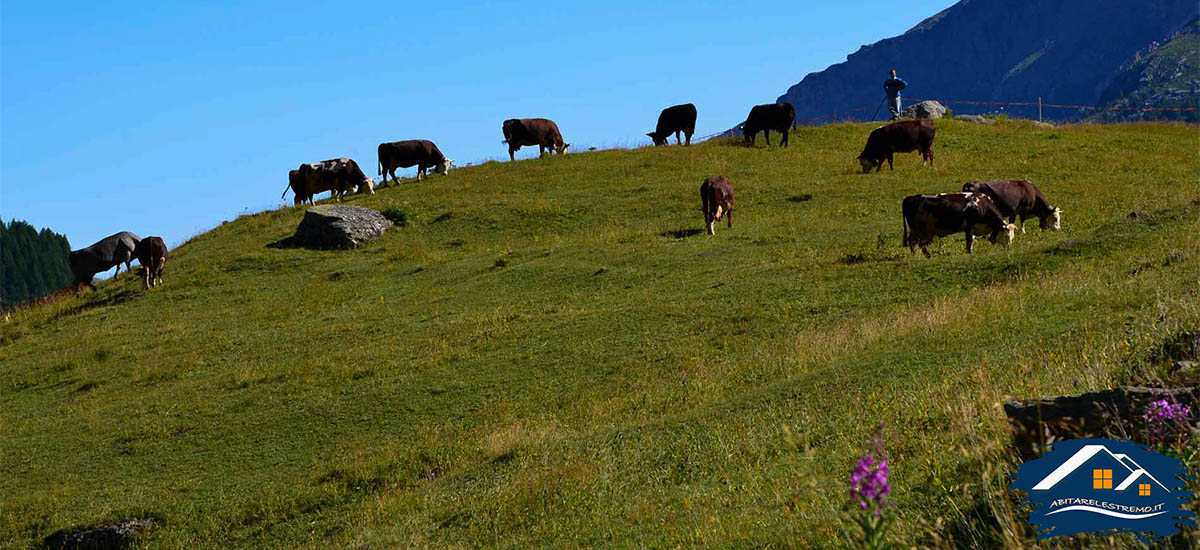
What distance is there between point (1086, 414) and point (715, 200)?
2404 cm

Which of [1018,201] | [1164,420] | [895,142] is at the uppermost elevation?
[895,142]

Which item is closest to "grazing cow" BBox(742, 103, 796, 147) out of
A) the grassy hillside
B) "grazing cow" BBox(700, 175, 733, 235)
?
the grassy hillside

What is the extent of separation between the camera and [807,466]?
1022cm

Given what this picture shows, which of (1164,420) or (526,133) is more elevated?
(526,133)

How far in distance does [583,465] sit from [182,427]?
9.36 m

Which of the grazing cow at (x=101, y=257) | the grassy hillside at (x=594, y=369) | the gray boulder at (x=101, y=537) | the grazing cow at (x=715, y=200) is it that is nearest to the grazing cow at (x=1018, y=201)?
the grassy hillside at (x=594, y=369)

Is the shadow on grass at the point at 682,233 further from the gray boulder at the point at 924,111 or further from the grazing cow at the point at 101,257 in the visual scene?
the gray boulder at the point at 924,111

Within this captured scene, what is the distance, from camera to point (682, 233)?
1236 inches

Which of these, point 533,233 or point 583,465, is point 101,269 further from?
point 583,465

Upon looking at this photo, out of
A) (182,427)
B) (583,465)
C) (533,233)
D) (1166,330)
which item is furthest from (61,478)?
(533,233)

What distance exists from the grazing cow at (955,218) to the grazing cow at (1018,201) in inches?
36.8

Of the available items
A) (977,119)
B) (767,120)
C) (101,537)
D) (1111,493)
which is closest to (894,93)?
(977,119)

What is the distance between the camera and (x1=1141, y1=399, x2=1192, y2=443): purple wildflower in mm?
6094

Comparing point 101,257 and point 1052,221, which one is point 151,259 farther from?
point 1052,221
